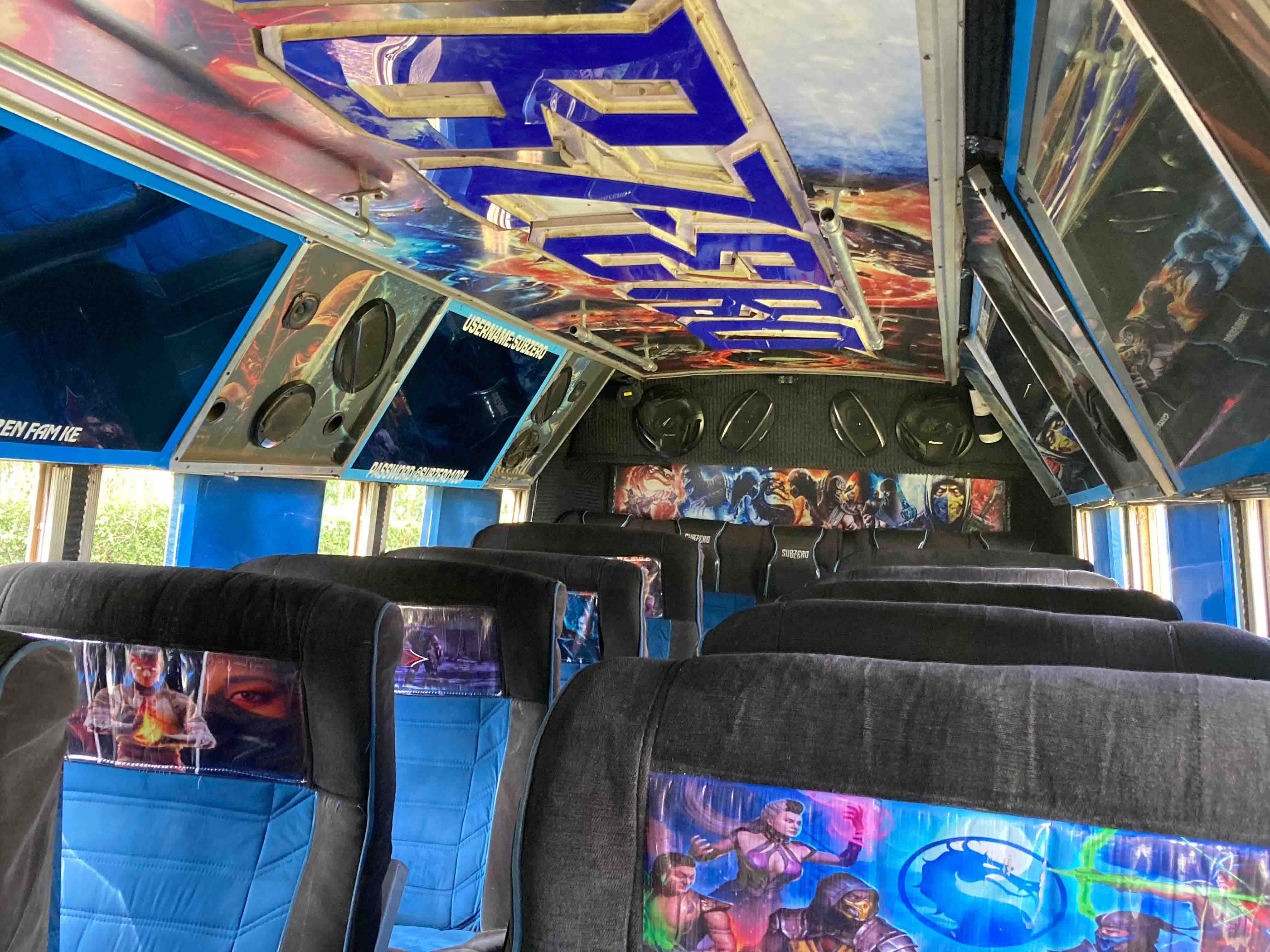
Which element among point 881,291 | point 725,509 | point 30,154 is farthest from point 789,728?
point 725,509

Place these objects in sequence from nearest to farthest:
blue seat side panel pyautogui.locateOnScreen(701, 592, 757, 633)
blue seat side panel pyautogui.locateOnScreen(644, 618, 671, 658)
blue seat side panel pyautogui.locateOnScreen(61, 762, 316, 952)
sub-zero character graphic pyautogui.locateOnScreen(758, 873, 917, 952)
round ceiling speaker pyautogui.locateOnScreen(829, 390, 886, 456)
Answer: sub-zero character graphic pyautogui.locateOnScreen(758, 873, 917, 952) < blue seat side panel pyautogui.locateOnScreen(61, 762, 316, 952) < blue seat side panel pyautogui.locateOnScreen(644, 618, 671, 658) < blue seat side panel pyautogui.locateOnScreen(701, 592, 757, 633) < round ceiling speaker pyautogui.locateOnScreen(829, 390, 886, 456)

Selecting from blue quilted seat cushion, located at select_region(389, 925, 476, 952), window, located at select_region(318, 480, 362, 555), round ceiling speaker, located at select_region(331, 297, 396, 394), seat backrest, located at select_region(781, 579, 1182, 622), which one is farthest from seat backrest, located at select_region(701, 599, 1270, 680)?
window, located at select_region(318, 480, 362, 555)

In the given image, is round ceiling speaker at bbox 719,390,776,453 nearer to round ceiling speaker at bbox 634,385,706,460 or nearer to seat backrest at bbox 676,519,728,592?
round ceiling speaker at bbox 634,385,706,460

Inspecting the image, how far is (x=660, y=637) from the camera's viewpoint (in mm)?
5809

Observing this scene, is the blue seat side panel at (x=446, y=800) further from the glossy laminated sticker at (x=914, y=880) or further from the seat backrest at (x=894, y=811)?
the glossy laminated sticker at (x=914, y=880)

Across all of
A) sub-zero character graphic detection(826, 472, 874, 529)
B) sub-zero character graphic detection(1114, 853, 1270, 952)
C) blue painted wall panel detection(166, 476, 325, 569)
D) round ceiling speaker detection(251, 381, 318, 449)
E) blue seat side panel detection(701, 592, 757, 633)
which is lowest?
sub-zero character graphic detection(1114, 853, 1270, 952)

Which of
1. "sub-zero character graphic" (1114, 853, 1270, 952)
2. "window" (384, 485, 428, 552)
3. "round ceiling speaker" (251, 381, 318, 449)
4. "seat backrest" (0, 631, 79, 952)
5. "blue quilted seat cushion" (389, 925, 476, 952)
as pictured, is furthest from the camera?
"window" (384, 485, 428, 552)

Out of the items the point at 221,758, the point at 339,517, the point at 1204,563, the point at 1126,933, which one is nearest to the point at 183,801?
the point at 221,758

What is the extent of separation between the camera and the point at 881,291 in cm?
529

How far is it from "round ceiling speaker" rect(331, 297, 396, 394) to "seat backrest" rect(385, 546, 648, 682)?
1.26 metres

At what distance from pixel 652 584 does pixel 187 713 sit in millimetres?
3852

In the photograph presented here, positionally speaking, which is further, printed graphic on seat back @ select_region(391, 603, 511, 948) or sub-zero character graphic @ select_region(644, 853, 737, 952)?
printed graphic on seat back @ select_region(391, 603, 511, 948)

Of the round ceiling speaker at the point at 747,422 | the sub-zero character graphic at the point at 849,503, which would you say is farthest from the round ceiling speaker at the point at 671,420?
the sub-zero character graphic at the point at 849,503

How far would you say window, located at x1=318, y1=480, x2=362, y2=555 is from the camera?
6018 mm
